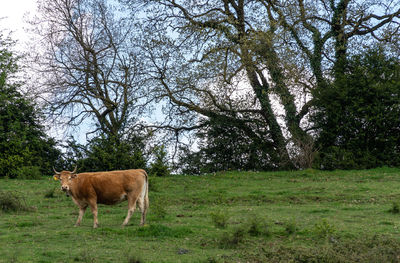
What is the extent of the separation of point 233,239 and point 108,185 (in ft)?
13.3

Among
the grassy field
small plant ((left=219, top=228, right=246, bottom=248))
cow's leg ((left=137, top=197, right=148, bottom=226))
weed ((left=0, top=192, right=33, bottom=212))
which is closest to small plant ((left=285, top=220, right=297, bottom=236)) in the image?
the grassy field

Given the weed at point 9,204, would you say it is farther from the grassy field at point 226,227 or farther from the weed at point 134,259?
the weed at point 134,259

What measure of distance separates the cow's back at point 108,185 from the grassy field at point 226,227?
30.3 inches

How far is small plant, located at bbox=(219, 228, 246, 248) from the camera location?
11836mm

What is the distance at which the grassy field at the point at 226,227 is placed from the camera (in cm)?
1061

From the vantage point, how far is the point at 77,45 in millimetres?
33250

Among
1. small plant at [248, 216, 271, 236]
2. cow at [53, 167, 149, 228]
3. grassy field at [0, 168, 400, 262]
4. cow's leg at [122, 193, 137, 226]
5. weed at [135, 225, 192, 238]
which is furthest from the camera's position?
cow at [53, 167, 149, 228]

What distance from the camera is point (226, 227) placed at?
13641 mm

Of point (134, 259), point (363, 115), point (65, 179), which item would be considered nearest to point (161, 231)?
point (65, 179)

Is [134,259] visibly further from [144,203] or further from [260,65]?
[260,65]

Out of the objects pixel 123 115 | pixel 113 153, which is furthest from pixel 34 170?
pixel 123 115

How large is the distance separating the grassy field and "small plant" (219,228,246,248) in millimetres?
22

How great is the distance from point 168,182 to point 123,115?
32.8ft

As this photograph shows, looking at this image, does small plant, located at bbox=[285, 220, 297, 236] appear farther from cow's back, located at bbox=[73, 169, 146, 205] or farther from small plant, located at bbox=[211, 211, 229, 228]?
cow's back, located at bbox=[73, 169, 146, 205]
